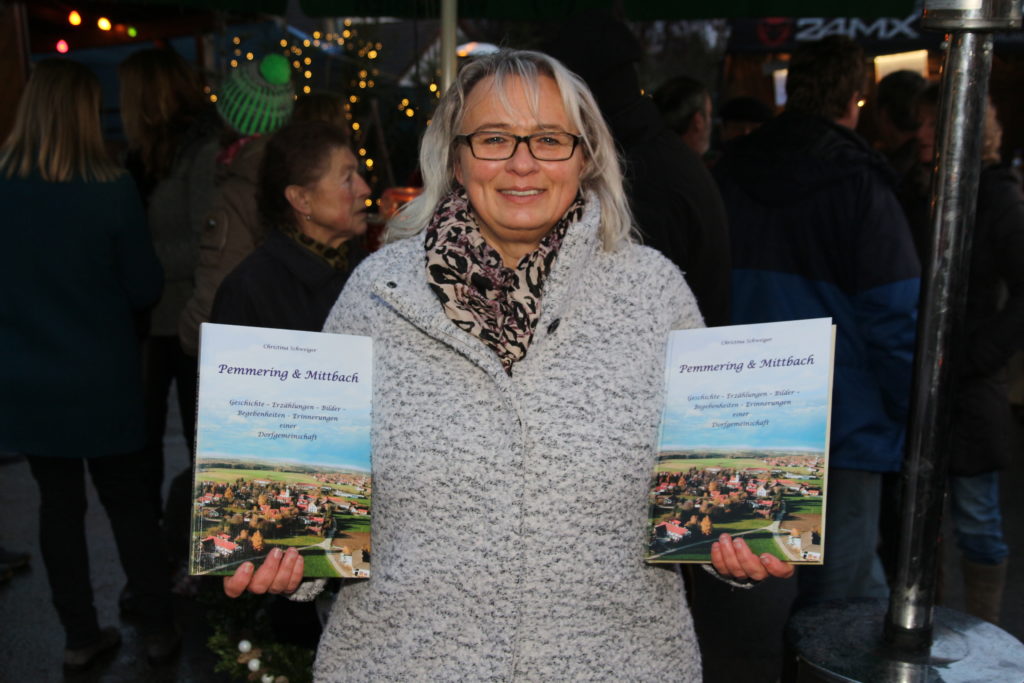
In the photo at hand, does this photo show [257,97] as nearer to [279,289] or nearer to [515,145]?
[279,289]

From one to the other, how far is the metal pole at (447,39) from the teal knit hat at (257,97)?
1277mm

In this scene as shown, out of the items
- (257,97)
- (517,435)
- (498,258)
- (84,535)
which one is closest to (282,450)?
(517,435)

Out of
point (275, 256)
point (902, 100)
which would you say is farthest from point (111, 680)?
point (902, 100)

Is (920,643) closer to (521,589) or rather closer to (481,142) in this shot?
(521,589)

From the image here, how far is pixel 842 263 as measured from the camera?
10.1 ft

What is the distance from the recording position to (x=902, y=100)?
479cm

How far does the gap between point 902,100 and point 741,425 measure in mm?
3556

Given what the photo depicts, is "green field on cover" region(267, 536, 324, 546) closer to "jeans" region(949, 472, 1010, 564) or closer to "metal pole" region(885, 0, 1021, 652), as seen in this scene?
"metal pole" region(885, 0, 1021, 652)

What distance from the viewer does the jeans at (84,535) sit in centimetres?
372

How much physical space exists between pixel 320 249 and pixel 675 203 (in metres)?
1.12

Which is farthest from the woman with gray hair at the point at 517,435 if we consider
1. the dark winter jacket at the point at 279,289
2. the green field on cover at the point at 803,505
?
the dark winter jacket at the point at 279,289

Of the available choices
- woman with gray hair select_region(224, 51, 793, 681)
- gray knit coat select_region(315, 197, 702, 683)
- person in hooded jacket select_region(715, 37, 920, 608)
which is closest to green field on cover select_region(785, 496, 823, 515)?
woman with gray hair select_region(224, 51, 793, 681)

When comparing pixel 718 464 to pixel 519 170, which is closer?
pixel 718 464

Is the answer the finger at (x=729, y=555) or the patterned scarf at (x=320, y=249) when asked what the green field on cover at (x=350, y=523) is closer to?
the finger at (x=729, y=555)
